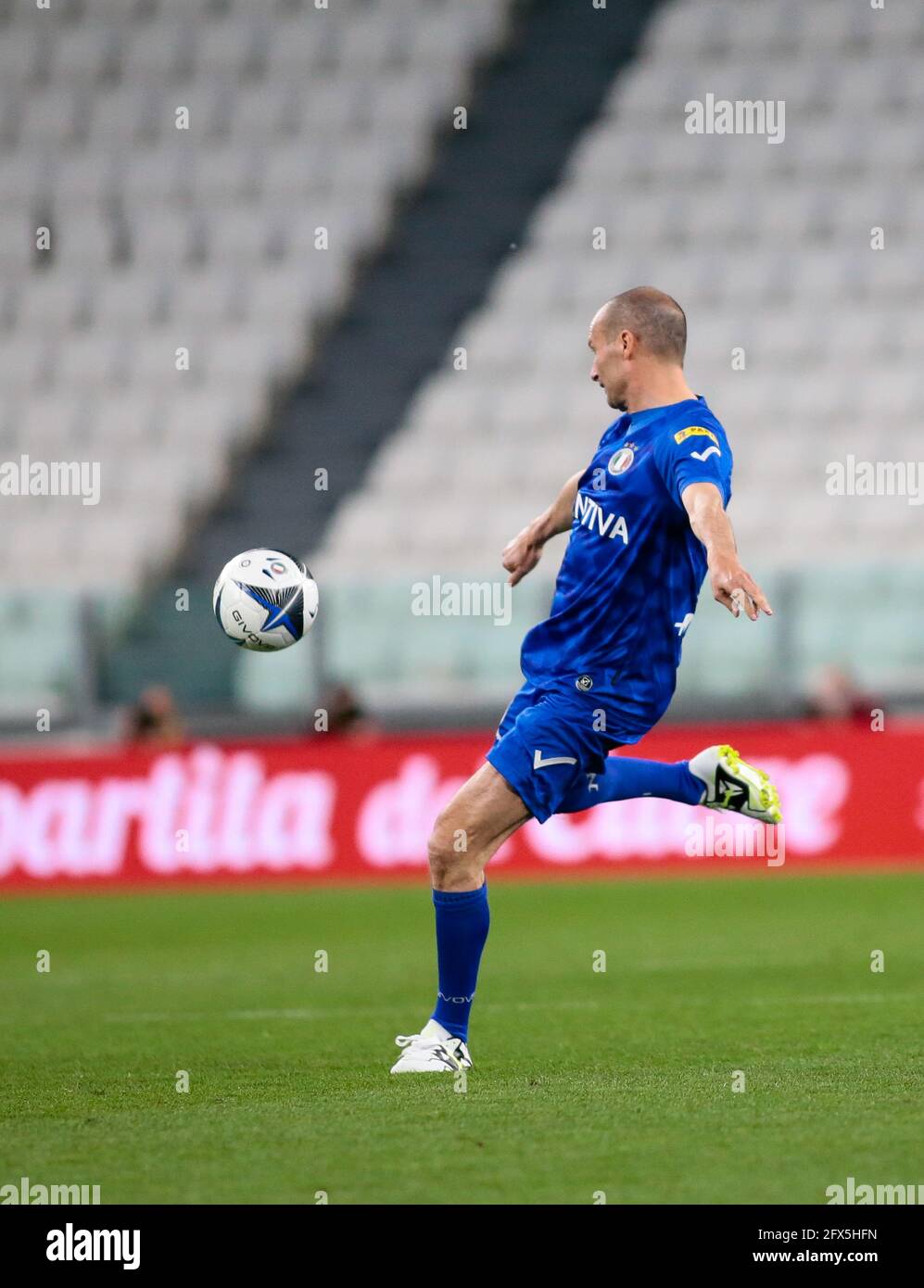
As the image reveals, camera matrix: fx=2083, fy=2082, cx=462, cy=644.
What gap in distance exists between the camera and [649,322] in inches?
257

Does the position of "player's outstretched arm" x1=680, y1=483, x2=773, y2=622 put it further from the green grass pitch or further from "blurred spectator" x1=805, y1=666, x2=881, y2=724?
"blurred spectator" x1=805, y1=666, x2=881, y2=724

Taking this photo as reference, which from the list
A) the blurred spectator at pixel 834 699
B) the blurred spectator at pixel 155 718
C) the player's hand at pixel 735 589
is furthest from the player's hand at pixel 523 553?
the blurred spectator at pixel 155 718

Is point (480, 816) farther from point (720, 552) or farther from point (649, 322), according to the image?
point (649, 322)

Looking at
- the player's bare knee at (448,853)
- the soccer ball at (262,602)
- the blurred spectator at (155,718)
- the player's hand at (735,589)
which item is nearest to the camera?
the player's hand at (735,589)

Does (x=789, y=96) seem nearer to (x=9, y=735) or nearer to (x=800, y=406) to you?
(x=800, y=406)

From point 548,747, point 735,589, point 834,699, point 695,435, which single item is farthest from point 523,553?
point 834,699

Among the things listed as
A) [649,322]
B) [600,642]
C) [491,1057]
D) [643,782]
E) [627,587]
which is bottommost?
[491,1057]

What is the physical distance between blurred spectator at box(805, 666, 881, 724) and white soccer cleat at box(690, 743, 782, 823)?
358 inches

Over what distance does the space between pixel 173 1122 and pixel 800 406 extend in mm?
16520

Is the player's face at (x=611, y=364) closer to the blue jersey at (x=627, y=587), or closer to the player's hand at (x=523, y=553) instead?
the blue jersey at (x=627, y=587)

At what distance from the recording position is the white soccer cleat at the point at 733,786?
23.1ft

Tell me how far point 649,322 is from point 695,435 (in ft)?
1.58

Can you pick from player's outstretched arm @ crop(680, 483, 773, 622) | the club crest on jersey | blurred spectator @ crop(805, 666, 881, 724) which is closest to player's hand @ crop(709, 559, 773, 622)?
player's outstretched arm @ crop(680, 483, 773, 622)

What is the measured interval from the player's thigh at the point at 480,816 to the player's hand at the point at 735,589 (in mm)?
1026
